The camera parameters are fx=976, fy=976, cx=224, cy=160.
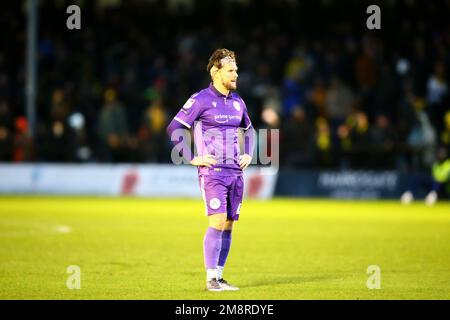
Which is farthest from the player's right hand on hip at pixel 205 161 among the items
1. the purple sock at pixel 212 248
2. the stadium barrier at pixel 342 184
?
the stadium barrier at pixel 342 184

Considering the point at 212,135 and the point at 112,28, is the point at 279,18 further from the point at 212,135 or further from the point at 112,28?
the point at 212,135

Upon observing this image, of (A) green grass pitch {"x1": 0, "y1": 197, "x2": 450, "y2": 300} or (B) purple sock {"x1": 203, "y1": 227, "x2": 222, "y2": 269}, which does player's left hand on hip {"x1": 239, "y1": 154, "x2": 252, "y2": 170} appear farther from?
(A) green grass pitch {"x1": 0, "y1": 197, "x2": 450, "y2": 300}

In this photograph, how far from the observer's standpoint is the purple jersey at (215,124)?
10.3 m

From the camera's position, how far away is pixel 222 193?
10.3m

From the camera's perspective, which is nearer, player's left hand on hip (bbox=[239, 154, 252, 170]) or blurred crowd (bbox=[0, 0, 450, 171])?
player's left hand on hip (bbox=[239, 154, 252, 170])

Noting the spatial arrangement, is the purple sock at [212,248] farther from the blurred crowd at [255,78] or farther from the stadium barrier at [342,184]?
the stadium barrier at [342,184]

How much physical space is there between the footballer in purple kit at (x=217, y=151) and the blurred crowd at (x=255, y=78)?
44.1 ft

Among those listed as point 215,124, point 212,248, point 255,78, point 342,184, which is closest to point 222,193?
point 212,248

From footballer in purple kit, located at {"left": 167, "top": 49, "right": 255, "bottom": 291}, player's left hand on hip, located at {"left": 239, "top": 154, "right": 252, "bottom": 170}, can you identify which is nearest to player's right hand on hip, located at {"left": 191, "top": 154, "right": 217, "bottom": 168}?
footballer in purple kit, located at {"left": 167, "top": 49, "right": 255, "bottom": 291}

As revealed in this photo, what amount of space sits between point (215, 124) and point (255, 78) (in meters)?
18.1

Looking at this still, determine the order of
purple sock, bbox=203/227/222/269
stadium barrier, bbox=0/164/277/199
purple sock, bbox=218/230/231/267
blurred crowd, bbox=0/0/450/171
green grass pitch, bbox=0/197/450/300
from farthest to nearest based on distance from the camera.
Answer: stadium barrier, bbox=0/164/277/199 < blurred crowd, bbox=0/0/450/171 < purple sock, bbox=218/230/231/267 < green grass pitch, bbox=0/197/450/300 < purple sock, bbox=203/227/222/269

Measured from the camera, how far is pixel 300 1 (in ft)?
98.0

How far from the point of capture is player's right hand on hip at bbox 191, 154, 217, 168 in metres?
10.3

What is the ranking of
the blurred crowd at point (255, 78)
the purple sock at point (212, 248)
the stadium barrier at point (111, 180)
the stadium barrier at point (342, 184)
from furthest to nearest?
the stadium barrier at point (111, 180) < the stadium barrier at point (342, 184) < the blurred crowd at point (255, 78) < the purple sock at point (212, 248)
